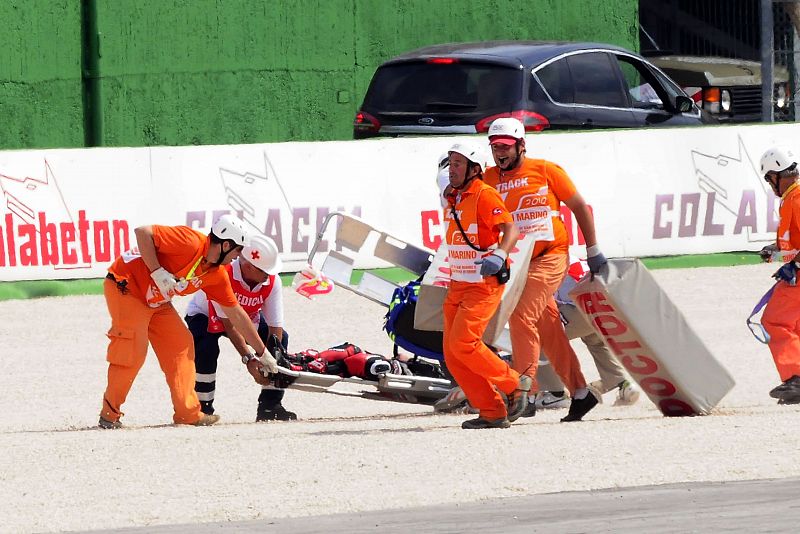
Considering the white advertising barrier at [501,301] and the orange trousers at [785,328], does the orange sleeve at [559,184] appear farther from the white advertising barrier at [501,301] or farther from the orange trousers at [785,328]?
the orange trousers at [785,328]

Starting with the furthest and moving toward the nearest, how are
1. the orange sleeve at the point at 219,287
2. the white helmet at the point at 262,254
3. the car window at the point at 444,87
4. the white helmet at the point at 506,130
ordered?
the car window at the point at 444,87 < the white helmet at the point at 262,254 < the orange sleeve at the point at 219,287 < the white helmet at the point at 506,130

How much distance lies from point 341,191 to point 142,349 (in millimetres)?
6513

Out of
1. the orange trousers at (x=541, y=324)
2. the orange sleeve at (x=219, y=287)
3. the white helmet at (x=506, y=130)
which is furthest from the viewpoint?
the orange sleeve at (x=219, y=287)

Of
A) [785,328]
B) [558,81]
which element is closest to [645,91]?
[558,81]

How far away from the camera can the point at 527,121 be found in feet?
62.1

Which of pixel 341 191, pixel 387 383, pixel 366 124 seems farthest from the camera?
pixel 366 124

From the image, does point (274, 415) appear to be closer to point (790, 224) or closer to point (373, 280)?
point (373, 280)

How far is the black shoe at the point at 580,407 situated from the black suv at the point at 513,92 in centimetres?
796

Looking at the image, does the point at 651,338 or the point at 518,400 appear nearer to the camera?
the point at 518,400

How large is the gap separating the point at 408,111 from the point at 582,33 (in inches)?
347

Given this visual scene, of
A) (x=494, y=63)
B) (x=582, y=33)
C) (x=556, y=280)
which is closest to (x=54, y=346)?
(x=556, y=280)

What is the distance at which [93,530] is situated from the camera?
7.88m

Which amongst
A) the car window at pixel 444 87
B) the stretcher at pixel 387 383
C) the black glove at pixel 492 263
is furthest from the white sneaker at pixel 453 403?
the car window at pixel 444 87

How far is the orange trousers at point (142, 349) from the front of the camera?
11.0 meters
